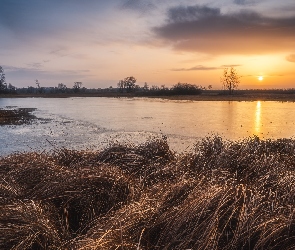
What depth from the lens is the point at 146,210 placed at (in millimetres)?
4488

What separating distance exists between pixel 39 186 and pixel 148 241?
2934 mm

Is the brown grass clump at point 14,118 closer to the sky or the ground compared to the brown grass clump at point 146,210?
closer to the ground

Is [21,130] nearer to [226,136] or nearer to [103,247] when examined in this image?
[226,136]

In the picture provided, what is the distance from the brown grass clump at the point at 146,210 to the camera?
4059mm

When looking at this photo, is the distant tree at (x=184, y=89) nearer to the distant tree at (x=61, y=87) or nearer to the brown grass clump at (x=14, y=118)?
the brown grass clump at (x=14, y=118)

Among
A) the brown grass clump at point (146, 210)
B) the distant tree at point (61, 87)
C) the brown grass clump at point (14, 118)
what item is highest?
the distant tree at point (61, 87)

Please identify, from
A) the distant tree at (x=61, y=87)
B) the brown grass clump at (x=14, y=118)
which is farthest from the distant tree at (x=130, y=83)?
the brown grass clump at (x=14, y=118)

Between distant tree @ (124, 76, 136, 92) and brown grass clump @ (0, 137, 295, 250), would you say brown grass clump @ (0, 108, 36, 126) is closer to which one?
brown grass clump @ (0, 137, 295, 250)

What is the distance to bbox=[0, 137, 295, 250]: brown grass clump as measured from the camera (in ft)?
13.3

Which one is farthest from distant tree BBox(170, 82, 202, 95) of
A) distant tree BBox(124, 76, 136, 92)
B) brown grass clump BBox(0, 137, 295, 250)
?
brown grass clump BBox(0, 137, 295, 250)

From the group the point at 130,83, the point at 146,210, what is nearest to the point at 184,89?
the point at 130,83

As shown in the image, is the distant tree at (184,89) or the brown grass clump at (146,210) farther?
the distant tree at (184,89)

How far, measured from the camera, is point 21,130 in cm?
2336

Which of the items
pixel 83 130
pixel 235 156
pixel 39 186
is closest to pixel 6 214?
pixel 39 186
